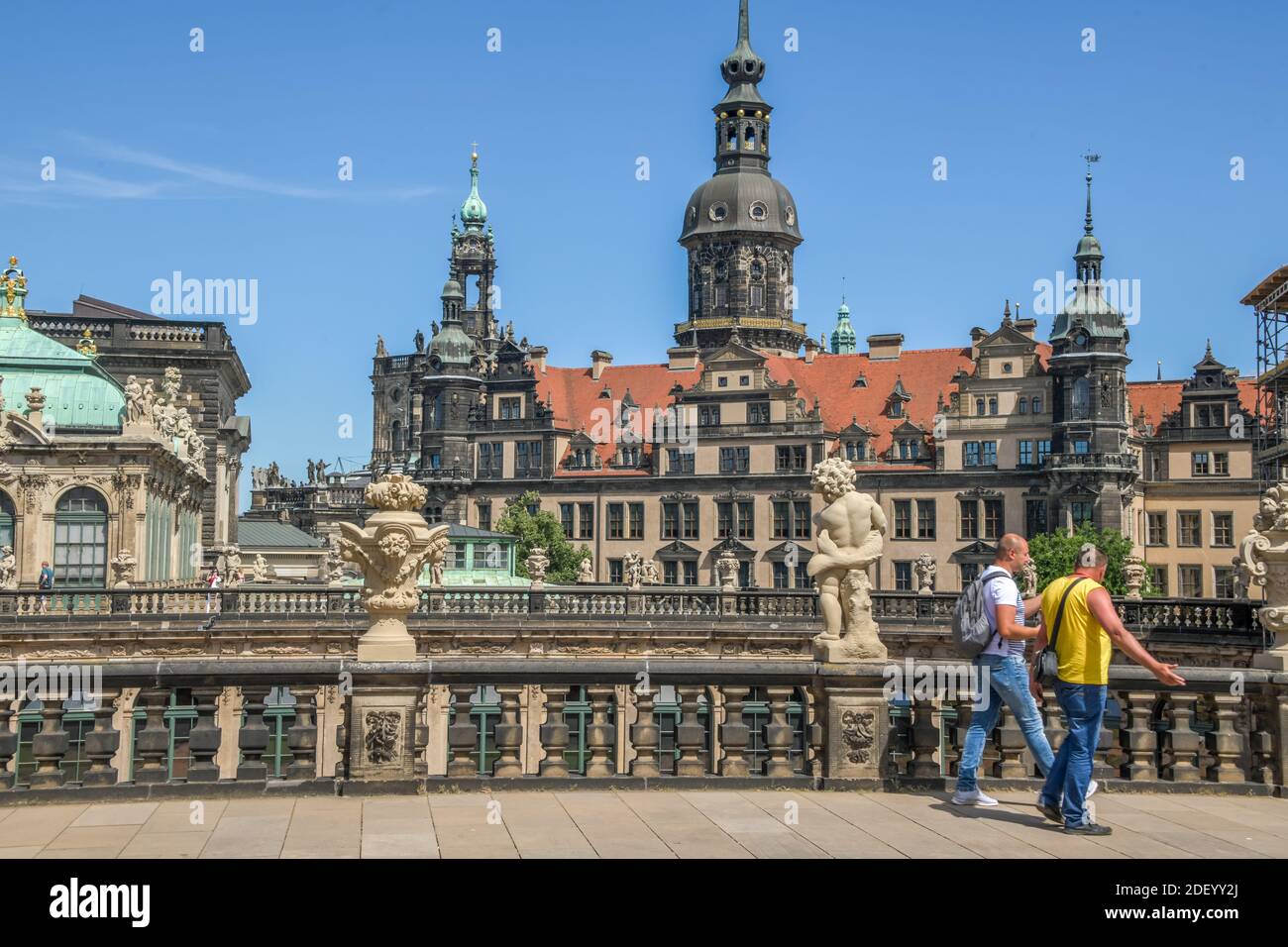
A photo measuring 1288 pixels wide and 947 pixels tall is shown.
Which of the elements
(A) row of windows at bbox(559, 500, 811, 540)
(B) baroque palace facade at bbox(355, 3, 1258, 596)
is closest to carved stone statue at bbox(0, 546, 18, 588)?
(B) baroque palace facade at bbox(355, 3, 1258, 596)

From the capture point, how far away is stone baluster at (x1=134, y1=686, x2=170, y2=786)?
11086mm

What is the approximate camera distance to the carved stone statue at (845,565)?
1209 cm

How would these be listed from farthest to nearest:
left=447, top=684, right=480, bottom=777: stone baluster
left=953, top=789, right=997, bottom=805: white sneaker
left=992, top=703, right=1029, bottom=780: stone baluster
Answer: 1. left=992, top=703, right=1029, bottom=780: stone baluster
2. left=447, top=684, right=480, bottom=777: stone baluster
3. left=953, top=789, right=997, bottom=805: white sneaker

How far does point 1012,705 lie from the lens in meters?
10.8

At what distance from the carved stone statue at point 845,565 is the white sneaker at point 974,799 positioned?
4.68 ft

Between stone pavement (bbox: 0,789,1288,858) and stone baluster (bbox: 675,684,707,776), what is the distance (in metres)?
0.33

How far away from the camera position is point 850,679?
1201 cm

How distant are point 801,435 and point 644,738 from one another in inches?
2611

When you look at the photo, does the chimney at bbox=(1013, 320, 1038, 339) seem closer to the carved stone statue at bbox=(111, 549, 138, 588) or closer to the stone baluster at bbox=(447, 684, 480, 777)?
the carved stone statue at bbox=(111, 549, 138, 588)

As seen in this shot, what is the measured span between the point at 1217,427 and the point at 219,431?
46158mm

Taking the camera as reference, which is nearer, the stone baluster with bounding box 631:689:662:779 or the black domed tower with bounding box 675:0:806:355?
the stone baluster with bounding box 631:689:662:779

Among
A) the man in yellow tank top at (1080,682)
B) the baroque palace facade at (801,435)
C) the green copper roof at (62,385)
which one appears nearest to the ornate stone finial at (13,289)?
the green copper roof at (62,385)

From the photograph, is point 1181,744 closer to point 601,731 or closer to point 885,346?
point 601,731

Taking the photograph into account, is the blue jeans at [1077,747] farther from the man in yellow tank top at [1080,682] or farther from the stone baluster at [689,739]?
the stone baluster at [689,739]
